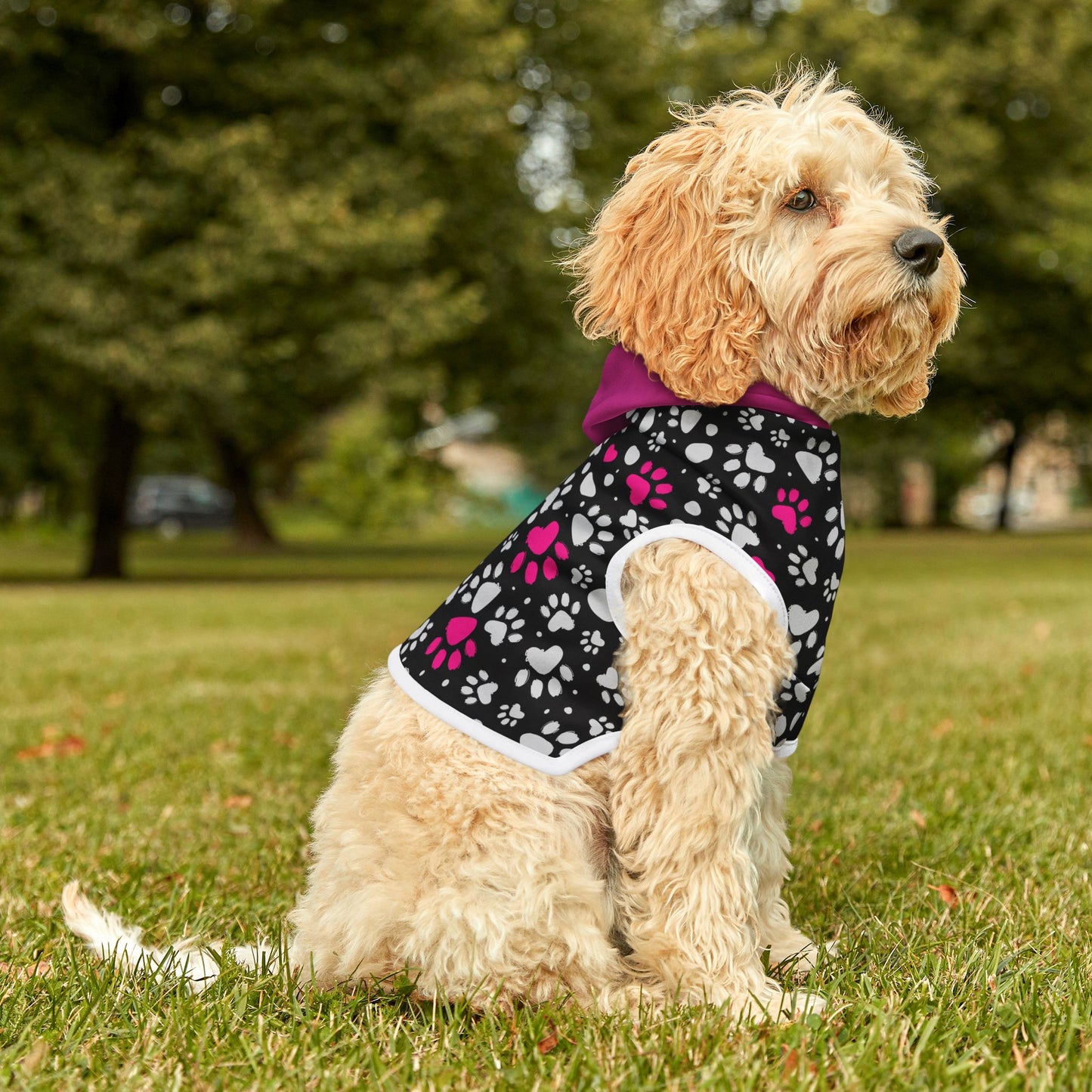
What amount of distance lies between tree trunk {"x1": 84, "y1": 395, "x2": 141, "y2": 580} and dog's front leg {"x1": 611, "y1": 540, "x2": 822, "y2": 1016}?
61.8ft

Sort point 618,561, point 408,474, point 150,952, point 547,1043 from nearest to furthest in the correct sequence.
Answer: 1. point 547,1043
2. point 618,561
3. point 150,952
4. point 408,474

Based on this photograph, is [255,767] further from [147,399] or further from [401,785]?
[147,399]

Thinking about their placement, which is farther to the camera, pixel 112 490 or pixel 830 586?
pixel 112 490

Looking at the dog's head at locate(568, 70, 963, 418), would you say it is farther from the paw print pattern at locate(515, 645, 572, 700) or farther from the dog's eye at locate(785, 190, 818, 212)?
the paw print pattern at locate(515, 645, 572, 700)

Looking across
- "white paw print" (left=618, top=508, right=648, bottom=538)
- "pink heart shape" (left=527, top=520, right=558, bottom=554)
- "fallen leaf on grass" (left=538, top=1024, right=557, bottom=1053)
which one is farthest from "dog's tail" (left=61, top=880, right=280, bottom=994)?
"white paw print" (left=618, top=508, right=648, bottom=538)

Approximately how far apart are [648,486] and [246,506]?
105 feet

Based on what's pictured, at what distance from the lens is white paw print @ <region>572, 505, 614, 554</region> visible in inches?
110

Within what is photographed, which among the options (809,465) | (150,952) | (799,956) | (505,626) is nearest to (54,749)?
(150,952)

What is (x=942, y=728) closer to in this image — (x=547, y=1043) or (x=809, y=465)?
(x=809, y=465)

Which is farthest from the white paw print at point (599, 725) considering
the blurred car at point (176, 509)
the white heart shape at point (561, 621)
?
the blurred car at point (176, 509)

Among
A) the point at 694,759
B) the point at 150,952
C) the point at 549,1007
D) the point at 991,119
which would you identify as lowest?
the point at 150,952

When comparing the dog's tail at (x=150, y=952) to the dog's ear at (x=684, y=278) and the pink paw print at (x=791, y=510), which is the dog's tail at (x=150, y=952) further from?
the dog's ear at (x=684, y=278)

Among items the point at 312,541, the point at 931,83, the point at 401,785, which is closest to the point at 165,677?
the point at 401,785

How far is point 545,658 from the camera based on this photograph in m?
2.83
